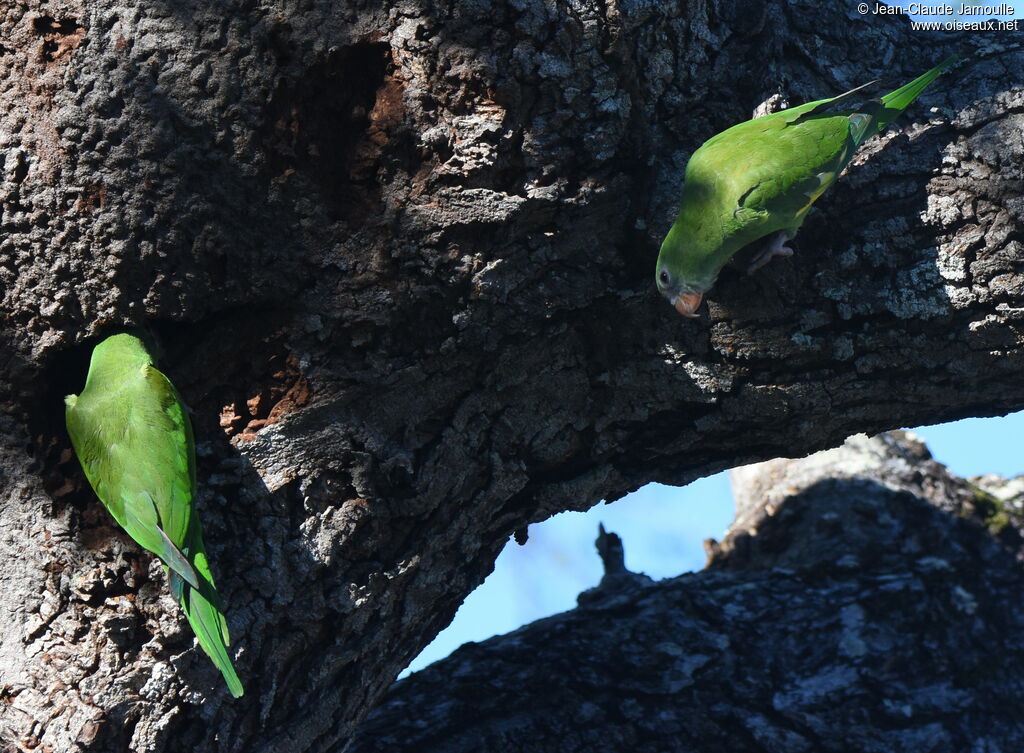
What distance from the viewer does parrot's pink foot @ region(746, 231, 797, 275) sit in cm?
284

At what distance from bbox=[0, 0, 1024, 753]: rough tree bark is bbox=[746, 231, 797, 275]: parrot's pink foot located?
0.26 feet

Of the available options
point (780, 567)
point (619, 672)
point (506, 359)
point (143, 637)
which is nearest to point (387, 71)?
point (506, 359)

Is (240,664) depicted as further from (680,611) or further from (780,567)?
(780,567)

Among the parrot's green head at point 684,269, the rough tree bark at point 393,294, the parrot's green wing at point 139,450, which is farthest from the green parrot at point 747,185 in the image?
the parrot's green wing at point 139,450

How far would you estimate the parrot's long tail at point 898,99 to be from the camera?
2848 mm

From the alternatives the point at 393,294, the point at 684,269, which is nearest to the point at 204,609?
the point at 393,294

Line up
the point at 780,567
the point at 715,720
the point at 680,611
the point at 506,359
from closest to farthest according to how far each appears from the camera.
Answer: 1. the point at 506,359
2. the point at 715,720
3. the point at 680,611
4. the point at 780,567

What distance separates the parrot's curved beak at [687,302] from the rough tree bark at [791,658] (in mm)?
1470

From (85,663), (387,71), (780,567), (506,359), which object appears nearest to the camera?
(85,663)

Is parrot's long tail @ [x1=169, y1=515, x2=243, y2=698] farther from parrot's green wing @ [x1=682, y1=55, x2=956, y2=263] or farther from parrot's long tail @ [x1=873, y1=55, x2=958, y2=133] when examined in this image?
parrot's long tail @ [x1=873, y1=55, x2=958, y2=133]

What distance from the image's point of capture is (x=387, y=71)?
2547 mm

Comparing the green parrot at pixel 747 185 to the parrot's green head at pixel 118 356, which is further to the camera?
the green parrot at pixel 747 185

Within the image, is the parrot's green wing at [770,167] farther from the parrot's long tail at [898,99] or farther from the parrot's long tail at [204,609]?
the parrot's long tail at [204,609]

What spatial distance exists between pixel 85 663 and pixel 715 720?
2.15 meters
